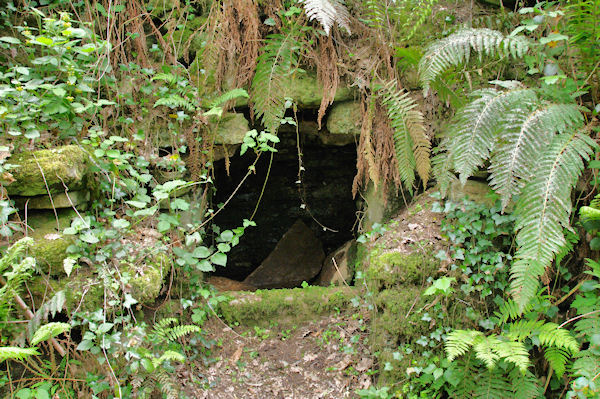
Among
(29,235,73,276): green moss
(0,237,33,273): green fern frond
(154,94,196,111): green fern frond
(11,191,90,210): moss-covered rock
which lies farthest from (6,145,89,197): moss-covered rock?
(154,94,196,111): green fern frond

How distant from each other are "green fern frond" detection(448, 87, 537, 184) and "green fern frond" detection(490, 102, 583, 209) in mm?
74

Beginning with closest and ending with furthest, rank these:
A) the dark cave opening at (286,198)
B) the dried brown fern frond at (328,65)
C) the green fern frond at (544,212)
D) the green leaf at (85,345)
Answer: the green fern frond at (544,212) < the green leaf at (85,345) < the dried brown fern frond at (328,65) < the dark cave opening at (286,198)

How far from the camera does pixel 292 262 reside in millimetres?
5688

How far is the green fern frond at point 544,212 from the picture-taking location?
251cm

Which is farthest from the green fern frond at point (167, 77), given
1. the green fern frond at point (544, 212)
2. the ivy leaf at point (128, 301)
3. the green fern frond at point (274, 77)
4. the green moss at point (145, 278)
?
the green fern frond at point (544, 212)

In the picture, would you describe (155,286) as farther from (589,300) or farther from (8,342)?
(589,300)

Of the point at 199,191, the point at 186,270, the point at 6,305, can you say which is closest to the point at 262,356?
the point at 186,270

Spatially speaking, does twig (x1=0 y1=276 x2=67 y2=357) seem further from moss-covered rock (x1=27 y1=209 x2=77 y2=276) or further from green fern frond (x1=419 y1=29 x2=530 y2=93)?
green fern frond (x1=419 y1=29 x2=530 y2=93)

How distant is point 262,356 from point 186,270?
3.19ft

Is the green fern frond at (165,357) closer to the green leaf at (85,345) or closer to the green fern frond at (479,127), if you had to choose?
the green leaf at (85,345)

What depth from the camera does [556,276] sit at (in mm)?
2994

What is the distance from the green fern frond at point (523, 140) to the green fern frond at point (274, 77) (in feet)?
5.89

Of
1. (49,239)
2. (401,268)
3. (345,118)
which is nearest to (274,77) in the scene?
(345,118)

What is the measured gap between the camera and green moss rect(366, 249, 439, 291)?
3.39 meters
